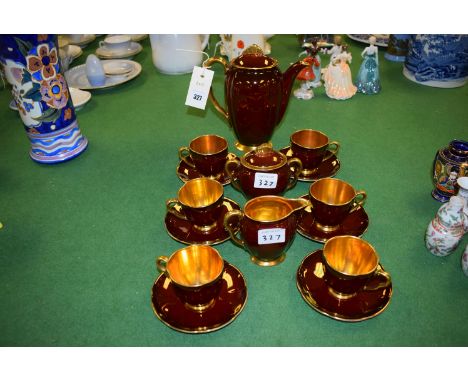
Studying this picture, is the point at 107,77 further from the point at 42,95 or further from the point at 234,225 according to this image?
the point at 234,225

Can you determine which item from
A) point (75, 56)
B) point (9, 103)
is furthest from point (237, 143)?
point (75, 56)

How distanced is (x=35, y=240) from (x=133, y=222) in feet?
0.85

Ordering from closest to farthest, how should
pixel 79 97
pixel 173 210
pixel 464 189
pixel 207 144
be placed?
pixel 464 189 < pixel 173 210 < pixel 207 144 < pixel 79 97

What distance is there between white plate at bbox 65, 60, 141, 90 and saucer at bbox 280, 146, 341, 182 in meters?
1.04

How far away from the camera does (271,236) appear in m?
0.80

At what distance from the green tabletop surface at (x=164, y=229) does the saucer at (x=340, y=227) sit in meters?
0.05

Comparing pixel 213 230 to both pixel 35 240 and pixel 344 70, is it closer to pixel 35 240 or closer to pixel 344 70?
pixel 35 240

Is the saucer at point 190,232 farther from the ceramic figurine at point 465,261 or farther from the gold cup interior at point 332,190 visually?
the ceramic figurine at point 465,261

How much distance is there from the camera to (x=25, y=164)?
133 cm

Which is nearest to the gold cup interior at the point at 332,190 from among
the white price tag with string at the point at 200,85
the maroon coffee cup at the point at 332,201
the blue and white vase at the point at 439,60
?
the maroon coffee cup at the point at 332,201

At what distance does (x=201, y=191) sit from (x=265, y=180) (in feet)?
0.58

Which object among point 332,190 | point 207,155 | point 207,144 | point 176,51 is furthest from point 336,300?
point 176,51

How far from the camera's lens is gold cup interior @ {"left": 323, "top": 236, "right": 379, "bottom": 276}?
31.2 inches

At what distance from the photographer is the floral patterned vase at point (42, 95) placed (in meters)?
1.11
